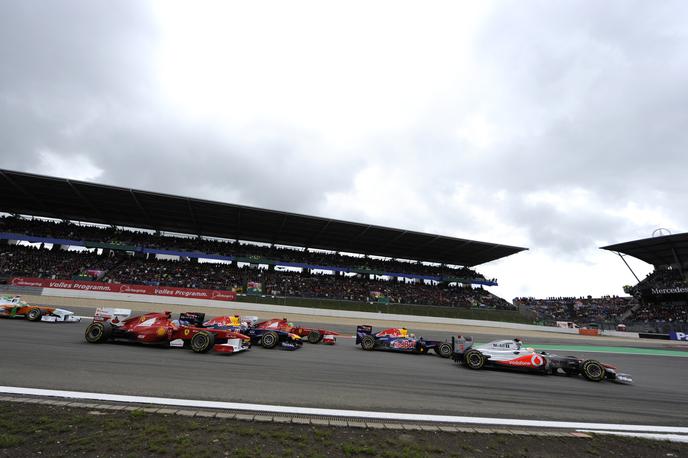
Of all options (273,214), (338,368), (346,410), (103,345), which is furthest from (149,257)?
(346,410)

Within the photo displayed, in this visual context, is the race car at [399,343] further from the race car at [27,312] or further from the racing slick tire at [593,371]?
the race car at [27,312]

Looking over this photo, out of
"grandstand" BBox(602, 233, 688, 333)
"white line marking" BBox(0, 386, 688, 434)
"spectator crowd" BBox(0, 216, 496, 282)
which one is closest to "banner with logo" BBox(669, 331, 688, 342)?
"grandstand" BBox(602, 233, 688, 333)

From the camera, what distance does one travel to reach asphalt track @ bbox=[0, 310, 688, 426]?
19.4 ft

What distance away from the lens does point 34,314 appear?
14.9m

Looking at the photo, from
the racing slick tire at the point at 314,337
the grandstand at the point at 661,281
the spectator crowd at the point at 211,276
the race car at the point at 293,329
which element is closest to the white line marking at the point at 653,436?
the race car at the point at 293,329

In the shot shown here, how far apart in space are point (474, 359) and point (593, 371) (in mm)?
3692

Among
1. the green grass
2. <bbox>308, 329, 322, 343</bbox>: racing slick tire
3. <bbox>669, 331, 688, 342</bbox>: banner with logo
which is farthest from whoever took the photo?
<bbox>669, 331, 688, 342</bbox>: banner with logo

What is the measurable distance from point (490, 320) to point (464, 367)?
2909 centimetres

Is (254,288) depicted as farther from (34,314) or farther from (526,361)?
(526,361)

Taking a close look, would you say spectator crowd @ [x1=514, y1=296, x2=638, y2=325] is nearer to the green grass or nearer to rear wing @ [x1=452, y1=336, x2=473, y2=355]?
rear wing @ [x1=452, y1=336, x2=473, y2=355]

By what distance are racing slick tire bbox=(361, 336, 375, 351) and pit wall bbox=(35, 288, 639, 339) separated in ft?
59.0

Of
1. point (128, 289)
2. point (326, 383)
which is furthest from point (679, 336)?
point (128, 289)

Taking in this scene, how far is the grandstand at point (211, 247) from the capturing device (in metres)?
34.2

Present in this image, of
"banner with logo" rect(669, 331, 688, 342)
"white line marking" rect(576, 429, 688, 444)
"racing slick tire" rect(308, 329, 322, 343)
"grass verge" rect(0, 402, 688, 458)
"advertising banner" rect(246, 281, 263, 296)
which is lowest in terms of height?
"banner with logo" rect(669, 331, 688, 342)
